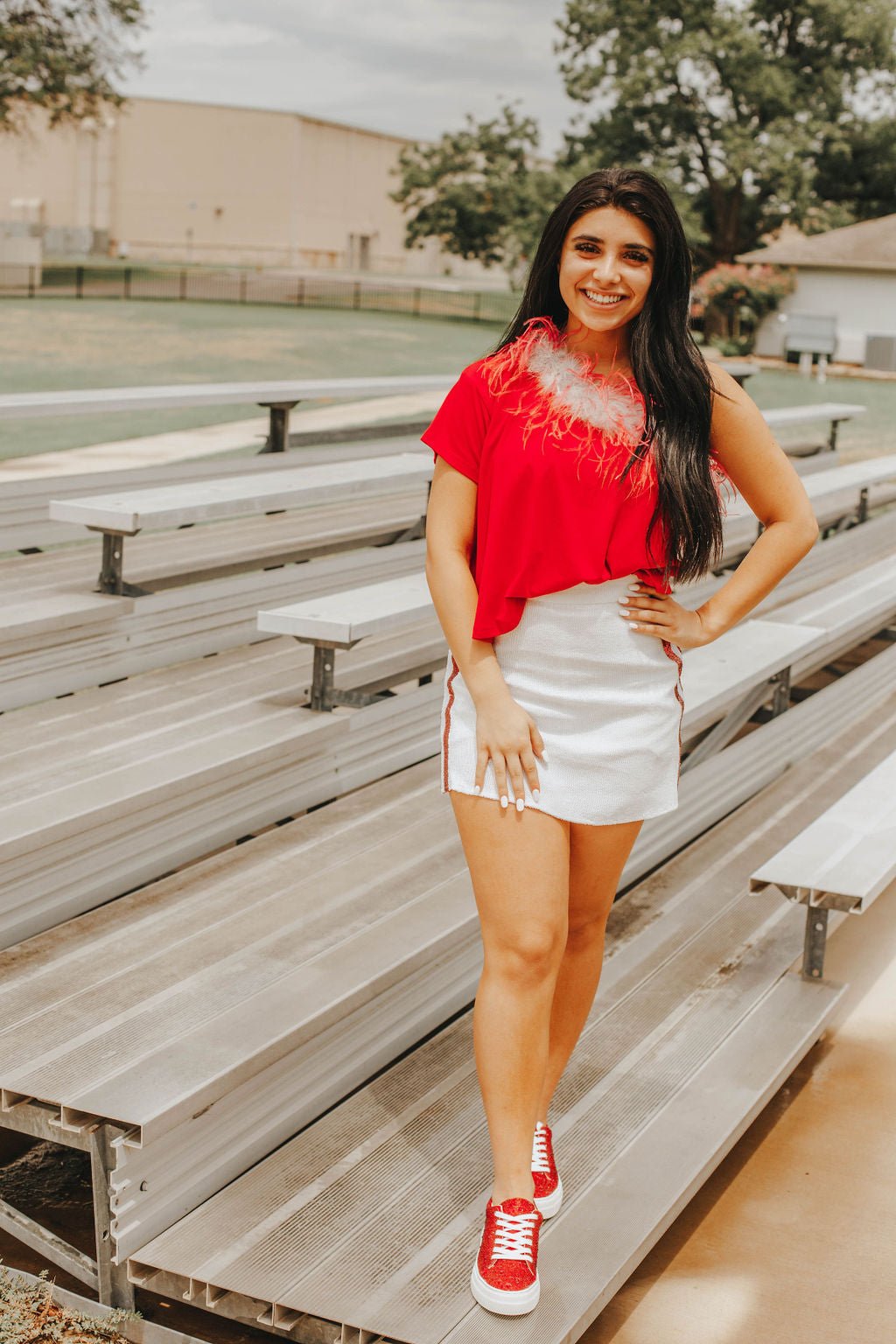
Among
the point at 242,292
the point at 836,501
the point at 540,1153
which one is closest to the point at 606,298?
the point at 540,1153

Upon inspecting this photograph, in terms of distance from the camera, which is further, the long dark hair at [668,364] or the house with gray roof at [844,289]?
the house with gray roof at [844,289]

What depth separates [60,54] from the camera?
104ft

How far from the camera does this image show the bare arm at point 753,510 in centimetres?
219

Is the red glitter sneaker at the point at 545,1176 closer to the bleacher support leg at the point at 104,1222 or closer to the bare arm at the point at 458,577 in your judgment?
the bleacher support leg at the point at 104,1222

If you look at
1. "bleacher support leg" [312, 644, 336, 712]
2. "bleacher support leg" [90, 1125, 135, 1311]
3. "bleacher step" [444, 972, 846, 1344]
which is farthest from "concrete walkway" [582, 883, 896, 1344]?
"bleacher support leg" [312, 644, 336, 712]

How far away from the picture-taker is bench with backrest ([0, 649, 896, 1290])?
2.30 m

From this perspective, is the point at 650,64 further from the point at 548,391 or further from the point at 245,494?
the point at 548,391

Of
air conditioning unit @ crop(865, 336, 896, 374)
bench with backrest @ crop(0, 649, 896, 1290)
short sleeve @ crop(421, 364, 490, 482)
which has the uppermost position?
air conditioning unit @ crop(865, 336, 896, 374)

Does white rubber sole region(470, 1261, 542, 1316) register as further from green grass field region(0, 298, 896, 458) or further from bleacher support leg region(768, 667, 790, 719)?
green grass field region(0, 298, 896, 458)

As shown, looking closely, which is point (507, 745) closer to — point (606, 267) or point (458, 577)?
point (458, 577)

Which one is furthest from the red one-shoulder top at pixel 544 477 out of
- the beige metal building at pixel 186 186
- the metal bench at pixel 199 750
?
the beige metal building at pixel 186 186

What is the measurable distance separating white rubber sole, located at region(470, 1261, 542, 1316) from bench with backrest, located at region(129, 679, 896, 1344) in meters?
0.02

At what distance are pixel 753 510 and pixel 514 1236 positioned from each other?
3.73ft

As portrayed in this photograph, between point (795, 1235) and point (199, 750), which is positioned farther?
point (199, 750)
